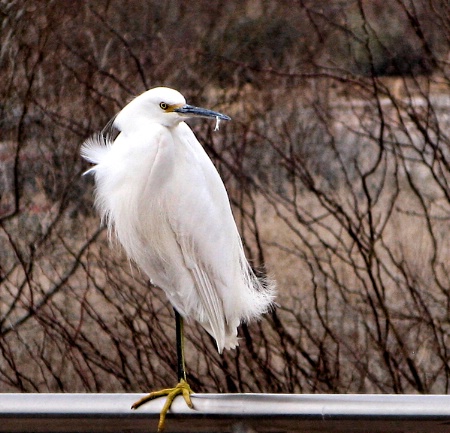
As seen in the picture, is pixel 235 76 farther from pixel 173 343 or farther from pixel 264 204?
pixel 173 343

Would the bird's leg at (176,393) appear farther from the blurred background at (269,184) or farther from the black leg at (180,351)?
the blurred background at (269,184)

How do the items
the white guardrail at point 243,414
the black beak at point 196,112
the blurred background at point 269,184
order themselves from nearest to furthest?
the white guardrail at point 243,414, the black beak at point 196,112, the blurred background at point 269,184

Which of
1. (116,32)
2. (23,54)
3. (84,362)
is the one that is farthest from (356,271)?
(23,54)

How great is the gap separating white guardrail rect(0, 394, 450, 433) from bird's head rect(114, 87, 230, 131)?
485 mm

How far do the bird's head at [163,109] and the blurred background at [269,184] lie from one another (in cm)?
99

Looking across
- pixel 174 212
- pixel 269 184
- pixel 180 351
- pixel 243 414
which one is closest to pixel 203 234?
pixel 174 212

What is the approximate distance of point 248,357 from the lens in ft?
7.88

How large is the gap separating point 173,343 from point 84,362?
0.26 m

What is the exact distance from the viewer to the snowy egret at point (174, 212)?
4.48ft

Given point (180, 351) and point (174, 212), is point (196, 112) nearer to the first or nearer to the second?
point (174, 212)

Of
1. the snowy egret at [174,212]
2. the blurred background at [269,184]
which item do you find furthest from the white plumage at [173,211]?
the blurred background at [269,184]

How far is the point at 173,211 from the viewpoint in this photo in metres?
1.42

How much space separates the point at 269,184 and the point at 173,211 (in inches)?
38.9

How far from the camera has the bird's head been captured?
4.33ft
